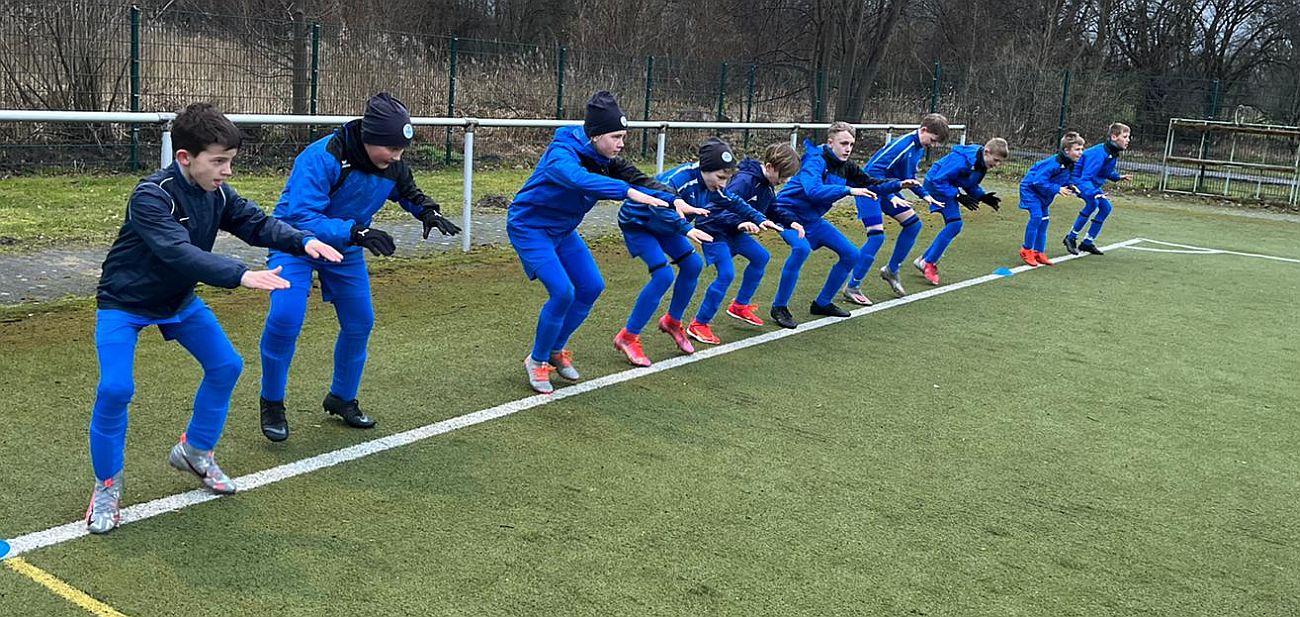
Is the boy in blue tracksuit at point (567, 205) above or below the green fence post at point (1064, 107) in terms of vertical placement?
below

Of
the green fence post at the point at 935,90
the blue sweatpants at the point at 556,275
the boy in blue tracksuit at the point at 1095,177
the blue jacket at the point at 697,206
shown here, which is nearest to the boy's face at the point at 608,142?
the blue sweatpants at the point at 556,275

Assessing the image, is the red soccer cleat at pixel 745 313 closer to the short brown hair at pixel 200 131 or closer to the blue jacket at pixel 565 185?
the blue jacket at pixel 565 185

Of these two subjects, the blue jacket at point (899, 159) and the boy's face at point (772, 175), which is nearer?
the boy's face at point (772, 175)

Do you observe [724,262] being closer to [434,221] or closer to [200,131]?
[434,221]

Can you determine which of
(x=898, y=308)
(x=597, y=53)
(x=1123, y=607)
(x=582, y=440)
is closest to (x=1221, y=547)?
(x=1123, y=607)

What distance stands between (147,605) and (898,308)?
6.93 m

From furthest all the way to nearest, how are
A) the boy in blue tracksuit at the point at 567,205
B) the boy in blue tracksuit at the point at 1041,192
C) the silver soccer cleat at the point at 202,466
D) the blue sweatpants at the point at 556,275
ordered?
the boy in blue tracksuit at the point at 1041,192
the blue sweatpants at the point at 556,275
the boy in blue tracksuit at the point at 567,205
the silver soccer cleat at the point at 202,466

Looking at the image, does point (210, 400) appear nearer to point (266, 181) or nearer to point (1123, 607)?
point (1123, 607)

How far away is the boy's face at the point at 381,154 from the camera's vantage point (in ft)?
15.9

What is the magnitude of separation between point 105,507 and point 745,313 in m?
5.20

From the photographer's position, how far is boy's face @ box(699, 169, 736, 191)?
695cm

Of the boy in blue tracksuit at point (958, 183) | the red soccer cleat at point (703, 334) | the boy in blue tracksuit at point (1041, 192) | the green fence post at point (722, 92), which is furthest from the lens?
the green fence post at point (722, 92)

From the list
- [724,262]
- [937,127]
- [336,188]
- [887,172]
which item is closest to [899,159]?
[887,172]

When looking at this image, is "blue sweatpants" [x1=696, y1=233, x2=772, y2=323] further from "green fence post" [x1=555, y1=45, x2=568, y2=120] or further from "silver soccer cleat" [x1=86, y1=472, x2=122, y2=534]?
"green fence post" [x1=555, y1=45, x2=568, y2=120]
